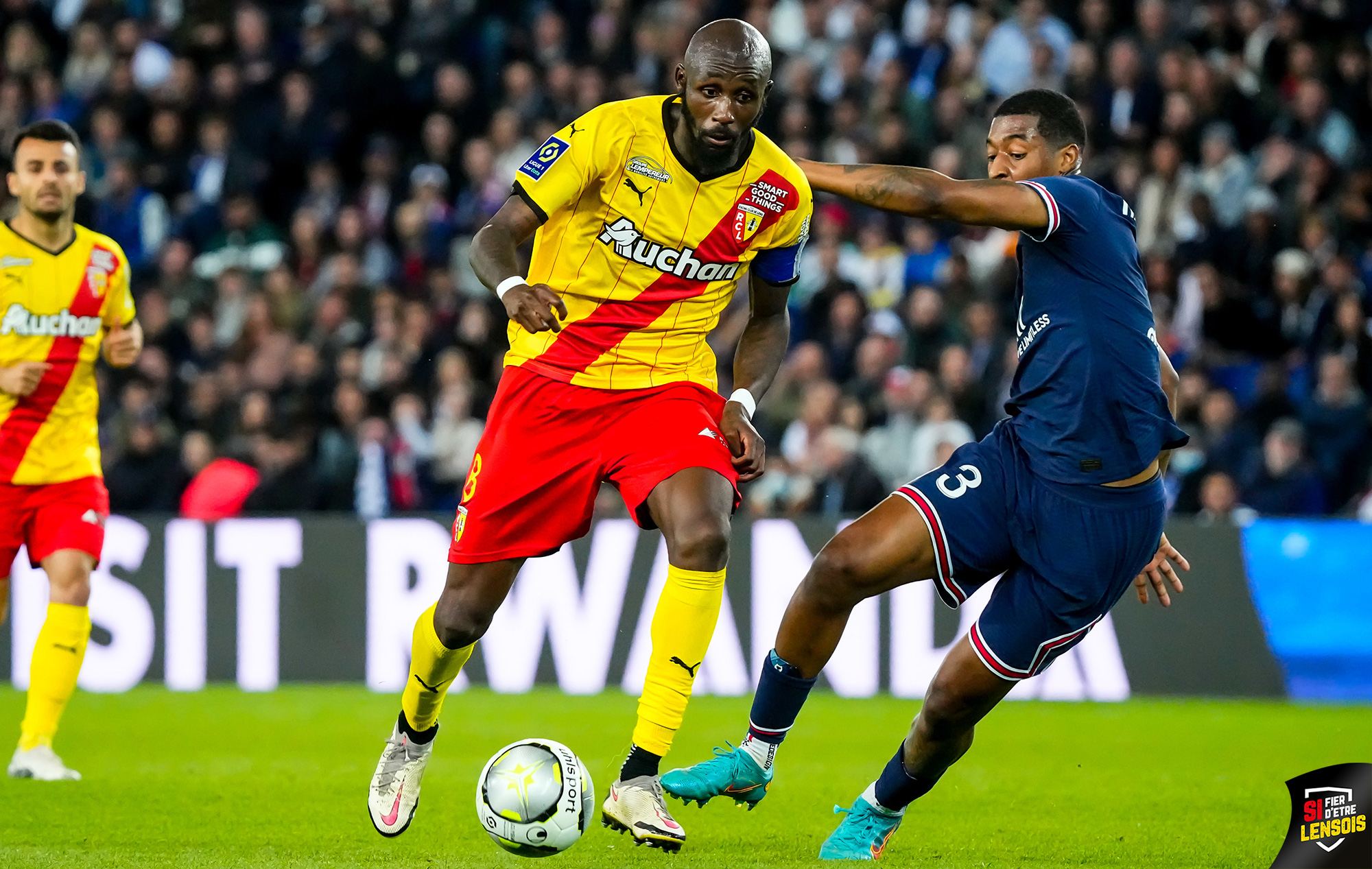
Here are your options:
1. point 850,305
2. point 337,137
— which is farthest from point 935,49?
point 337,137

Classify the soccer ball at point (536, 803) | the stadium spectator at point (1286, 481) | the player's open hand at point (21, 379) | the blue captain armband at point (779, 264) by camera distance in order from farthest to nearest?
the stadium spectator at point (1286, 481) → the player's open hand at point (21, 379) → the blue captain armband at point (779, 264) → the soccer ball at point (536, 803)

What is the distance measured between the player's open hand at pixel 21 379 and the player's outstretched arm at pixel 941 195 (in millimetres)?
4081

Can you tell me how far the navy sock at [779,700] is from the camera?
544 centimetres

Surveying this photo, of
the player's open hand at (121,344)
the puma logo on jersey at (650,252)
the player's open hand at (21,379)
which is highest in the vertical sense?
the puma logo on jersey at (650,252)

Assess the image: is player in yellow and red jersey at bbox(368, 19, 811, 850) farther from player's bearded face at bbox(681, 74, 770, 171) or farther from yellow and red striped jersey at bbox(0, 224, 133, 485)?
yellow and red striped jersey at bbox(0, 224, 133, 485)

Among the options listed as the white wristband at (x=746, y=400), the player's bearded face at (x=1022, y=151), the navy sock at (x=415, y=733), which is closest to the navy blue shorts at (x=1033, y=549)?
the white wristband at (x=746, y=400)

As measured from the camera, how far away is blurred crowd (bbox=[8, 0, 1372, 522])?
40.8 feet

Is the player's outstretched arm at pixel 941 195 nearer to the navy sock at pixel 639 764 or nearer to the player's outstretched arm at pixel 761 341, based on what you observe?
the player's outstretched arm at pixel 761 341

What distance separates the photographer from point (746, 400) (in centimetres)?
566

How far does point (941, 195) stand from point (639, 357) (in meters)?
1.24

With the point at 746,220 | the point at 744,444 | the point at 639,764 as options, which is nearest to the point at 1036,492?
the point at 744,444

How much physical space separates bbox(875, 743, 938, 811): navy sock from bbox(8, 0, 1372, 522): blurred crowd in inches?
253

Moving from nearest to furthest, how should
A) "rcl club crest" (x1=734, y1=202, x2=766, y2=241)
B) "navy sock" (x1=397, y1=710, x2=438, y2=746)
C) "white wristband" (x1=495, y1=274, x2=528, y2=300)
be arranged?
1. "white wristband" (x1=495, y1=274, x2=528, y2=300)
2. "rcl club crest" (x1=734, y1=202, x2=766, y2=241)
3. "navy sock" (x1=397, y1=710, x2=438, y2=746)

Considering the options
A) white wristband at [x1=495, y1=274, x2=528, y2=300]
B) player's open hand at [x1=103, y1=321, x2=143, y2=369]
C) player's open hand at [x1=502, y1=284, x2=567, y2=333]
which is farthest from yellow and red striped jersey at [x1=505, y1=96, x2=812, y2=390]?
player's open hand at [x1=103, y1=321, x2=143, y2=369]
